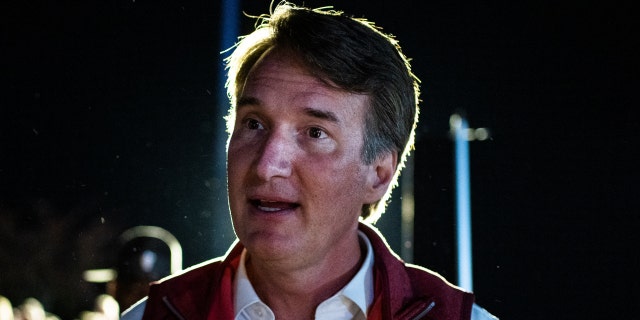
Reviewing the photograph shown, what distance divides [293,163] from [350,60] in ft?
1.22

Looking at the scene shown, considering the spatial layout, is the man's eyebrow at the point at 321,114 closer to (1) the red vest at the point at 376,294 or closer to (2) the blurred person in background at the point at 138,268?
(1) the red vest at the point at 376,294

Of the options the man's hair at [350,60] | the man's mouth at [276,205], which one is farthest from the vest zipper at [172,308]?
the man's hair at [350,60]

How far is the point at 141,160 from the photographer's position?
236 inches

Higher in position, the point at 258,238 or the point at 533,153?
the point at 258,238

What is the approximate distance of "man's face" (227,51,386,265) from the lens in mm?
1828

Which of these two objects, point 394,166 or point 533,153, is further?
point 533,153

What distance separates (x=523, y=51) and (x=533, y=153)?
2.30ft

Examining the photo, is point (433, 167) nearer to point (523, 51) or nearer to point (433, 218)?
point (433, 218)

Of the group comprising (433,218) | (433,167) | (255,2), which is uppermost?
(255,2)

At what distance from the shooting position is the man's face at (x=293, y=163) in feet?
6.00

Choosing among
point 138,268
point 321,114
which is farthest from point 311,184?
point 138,268

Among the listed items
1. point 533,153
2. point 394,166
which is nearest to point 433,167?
point 533,153

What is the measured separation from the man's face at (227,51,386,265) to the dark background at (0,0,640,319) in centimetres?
168

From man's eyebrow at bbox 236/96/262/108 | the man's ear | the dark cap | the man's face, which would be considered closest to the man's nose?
the man's face
